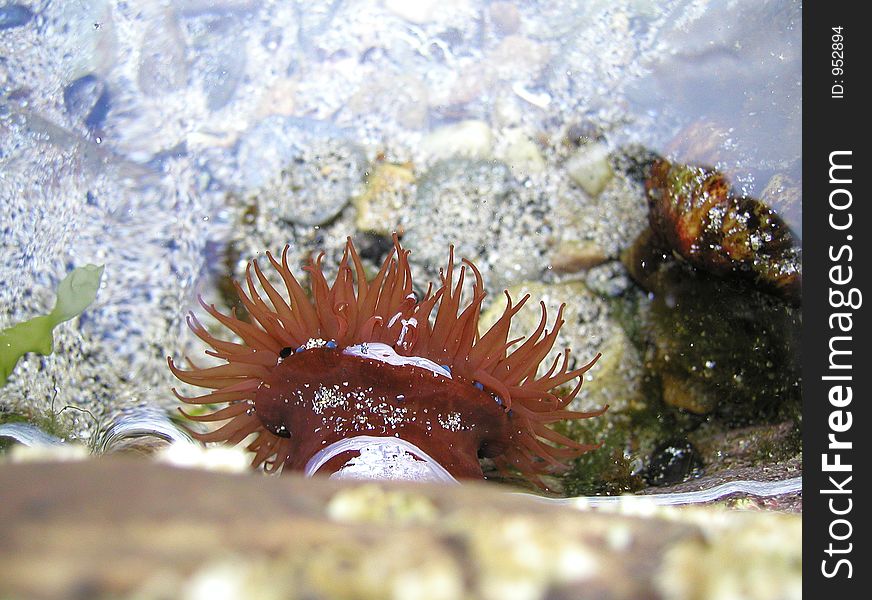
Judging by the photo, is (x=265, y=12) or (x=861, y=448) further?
(x=265, y=12)

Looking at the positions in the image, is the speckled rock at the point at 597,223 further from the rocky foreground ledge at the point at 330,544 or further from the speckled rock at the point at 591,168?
the rocky foreground ledge at the point at 330,544

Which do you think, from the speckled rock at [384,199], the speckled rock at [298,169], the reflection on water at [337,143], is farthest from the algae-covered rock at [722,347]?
the speckled rock at [298,169]

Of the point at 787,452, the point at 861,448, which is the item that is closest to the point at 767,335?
the point at 787,452

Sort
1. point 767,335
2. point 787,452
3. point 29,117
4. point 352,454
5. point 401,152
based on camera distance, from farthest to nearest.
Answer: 1. point 401,152
2. point 29,117
3. point 767,335
4. point 787,452
5. point 352,454

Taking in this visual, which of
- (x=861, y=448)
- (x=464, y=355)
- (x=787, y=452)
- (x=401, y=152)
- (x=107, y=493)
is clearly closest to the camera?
(x=107, y=493)

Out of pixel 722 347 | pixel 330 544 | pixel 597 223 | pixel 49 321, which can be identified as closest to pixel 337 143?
pixel 597 223

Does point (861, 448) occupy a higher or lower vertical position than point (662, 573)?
higher

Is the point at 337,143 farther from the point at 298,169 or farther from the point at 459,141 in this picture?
the point at 459,141

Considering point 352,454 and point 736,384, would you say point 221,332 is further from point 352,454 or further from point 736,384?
point 736,384
